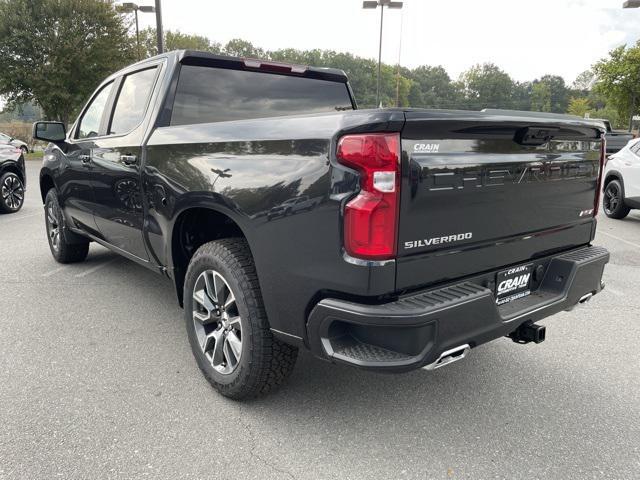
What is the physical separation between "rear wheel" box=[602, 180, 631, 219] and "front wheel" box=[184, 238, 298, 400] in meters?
8.90

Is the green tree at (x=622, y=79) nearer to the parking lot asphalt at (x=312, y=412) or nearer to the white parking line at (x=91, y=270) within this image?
the parking lot asphalt at (x=312, y=412)

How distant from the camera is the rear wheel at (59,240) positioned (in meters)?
5.45

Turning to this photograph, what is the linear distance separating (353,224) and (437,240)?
41 centimetres

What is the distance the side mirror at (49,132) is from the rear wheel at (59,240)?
A: 783mm

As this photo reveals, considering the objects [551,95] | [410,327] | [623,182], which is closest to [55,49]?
[623,182]

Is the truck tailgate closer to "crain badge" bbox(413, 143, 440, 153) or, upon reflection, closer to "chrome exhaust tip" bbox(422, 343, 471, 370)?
"crain badge" bbox(413, 143, 440, 153)

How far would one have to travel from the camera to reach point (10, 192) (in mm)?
9445

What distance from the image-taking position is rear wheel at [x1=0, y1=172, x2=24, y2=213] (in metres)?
9.30

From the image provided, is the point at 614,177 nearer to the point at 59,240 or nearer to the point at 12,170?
the point at 59,240

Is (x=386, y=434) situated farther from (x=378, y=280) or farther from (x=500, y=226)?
(x=500, y=226)

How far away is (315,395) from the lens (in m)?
2.94

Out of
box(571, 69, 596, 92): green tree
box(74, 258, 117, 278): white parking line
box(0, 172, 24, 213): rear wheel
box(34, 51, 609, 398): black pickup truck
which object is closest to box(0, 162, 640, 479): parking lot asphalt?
box(34, 51, 609, 398): black pickup truck

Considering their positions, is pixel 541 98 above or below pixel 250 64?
above

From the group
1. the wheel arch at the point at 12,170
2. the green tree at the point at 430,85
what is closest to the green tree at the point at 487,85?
the green tree at the point at 430,85
